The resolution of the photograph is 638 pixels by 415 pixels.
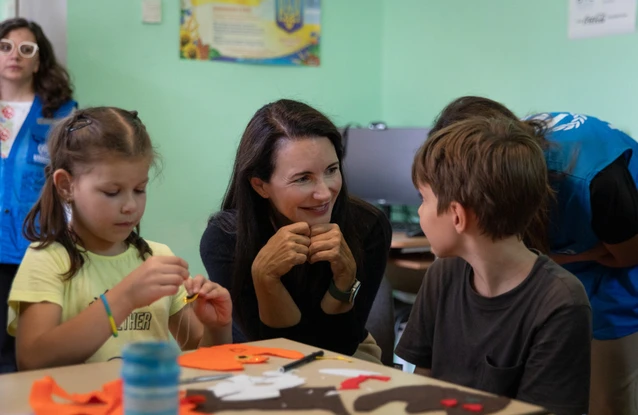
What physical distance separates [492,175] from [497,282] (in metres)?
0.21

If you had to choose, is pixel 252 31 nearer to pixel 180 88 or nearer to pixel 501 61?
pixel 180 88

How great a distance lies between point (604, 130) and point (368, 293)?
70 centimetres

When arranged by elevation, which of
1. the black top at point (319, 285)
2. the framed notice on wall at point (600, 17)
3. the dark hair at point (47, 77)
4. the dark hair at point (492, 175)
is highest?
the framed notice on wall at point (600, 17)

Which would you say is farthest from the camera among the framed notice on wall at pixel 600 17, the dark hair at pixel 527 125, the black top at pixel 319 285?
the framed notice on wall at pixel 600 17

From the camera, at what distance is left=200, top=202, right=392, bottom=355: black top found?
1930mm

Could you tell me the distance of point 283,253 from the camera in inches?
72.6

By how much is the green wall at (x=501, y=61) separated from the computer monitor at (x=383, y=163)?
11.5 inches

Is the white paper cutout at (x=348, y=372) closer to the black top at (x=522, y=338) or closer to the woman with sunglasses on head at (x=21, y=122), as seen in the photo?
the black top at (x=522, y=338)

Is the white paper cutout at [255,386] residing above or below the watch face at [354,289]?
above

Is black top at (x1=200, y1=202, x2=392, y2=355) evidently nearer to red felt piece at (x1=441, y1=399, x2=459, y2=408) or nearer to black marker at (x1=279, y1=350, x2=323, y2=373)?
black marker at (x1=279, y1=350, x2=323, y2=373)

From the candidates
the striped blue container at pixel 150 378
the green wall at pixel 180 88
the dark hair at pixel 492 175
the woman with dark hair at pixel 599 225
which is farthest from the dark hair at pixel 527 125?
the green wall at pixel 180 88

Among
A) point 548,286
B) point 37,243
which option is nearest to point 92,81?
point 37,243

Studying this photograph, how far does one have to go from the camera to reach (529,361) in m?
1.42

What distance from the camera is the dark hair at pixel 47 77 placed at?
3287 millimetres
